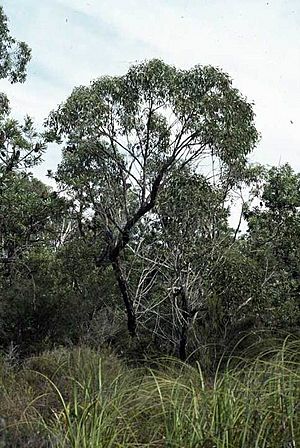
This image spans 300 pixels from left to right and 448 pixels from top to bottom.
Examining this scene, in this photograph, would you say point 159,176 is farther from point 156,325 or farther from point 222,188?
point 156,325

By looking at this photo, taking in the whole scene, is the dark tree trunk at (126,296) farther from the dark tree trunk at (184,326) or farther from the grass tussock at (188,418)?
the grass tussock at (188,418)

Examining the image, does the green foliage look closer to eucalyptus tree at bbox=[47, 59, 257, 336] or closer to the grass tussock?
eucalyptus tree at bbox=[47, 59, 257, 336]

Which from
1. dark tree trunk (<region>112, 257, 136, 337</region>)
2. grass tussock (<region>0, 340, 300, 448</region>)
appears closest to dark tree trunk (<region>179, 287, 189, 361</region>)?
dark tree trunk (<region>112, 257, 136, 337</region>)

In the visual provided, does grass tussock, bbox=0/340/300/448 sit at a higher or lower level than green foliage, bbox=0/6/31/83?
lower

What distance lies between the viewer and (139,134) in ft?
39.2

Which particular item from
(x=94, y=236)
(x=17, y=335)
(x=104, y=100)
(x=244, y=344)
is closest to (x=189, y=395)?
(x=244, y=344)

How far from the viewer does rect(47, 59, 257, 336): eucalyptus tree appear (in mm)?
11266

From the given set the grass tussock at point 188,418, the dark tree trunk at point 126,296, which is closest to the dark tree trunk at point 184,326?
the dark tree trunk at point 126,296

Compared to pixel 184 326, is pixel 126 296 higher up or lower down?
higher up

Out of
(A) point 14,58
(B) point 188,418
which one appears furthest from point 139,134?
(B) point 188,418

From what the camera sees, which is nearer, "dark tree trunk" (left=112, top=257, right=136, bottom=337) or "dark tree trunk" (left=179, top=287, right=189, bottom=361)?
"dark tree trunk" (left=179, top=287, right=189, bottom=361)

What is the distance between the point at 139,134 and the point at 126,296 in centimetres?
296

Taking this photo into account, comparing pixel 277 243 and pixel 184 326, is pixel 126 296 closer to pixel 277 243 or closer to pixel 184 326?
pixel 184 326

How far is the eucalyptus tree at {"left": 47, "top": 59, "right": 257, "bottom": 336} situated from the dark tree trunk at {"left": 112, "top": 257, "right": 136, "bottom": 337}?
18 mm
